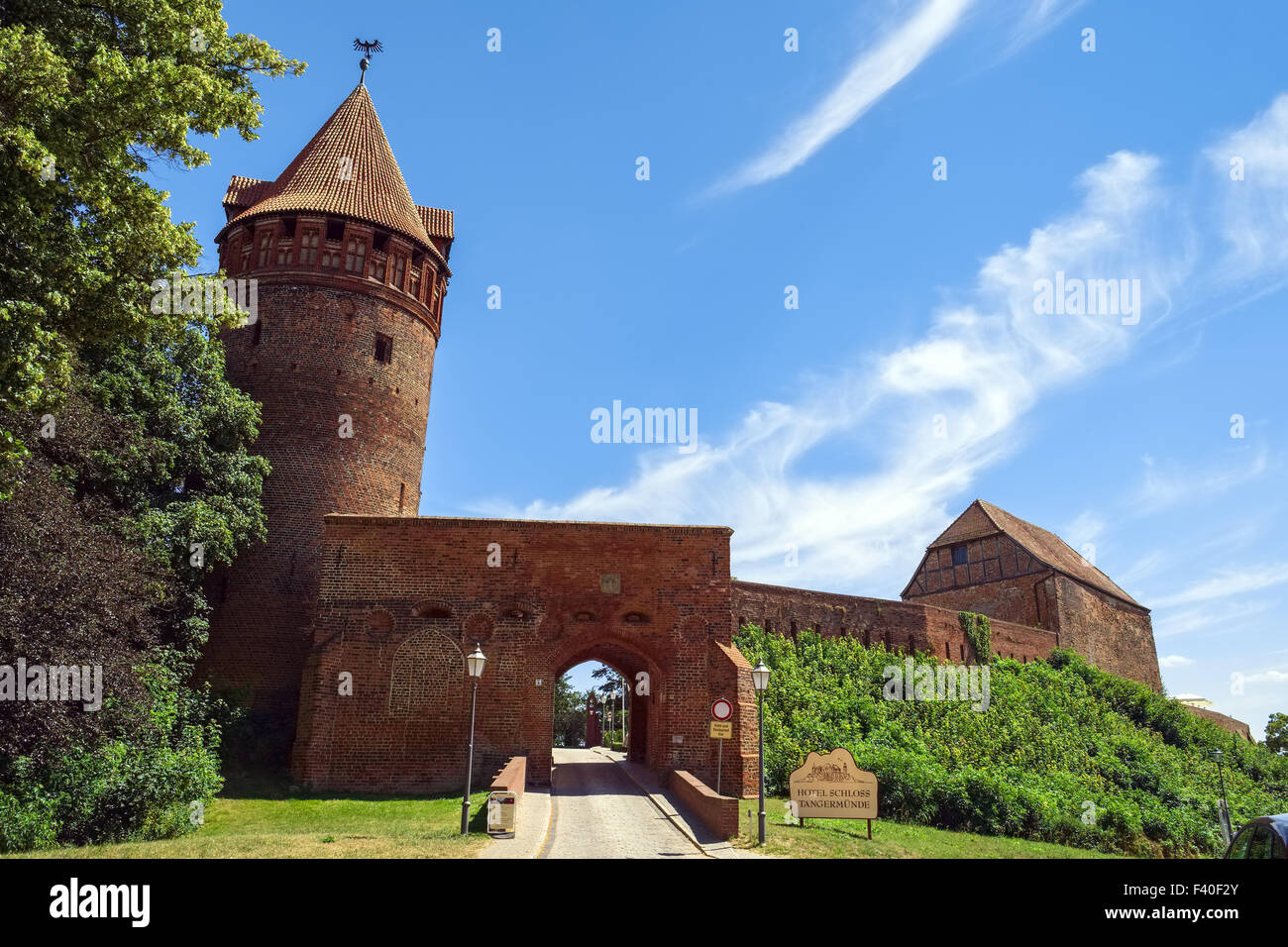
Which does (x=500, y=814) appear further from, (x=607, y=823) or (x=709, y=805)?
(x=709, y=805)

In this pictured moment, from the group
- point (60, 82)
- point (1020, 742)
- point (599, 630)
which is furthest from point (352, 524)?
point (1020, 742)

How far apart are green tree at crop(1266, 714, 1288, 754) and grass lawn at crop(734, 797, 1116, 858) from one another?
49580 mm

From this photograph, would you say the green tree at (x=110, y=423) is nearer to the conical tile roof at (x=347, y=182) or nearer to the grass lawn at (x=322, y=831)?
the grass lawn at (x=322, y=831)

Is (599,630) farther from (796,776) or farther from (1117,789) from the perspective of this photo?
(1117,789)

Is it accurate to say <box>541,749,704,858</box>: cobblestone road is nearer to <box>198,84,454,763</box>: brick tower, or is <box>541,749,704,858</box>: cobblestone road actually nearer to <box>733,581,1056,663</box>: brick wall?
<box>198,84,454,763</box>: brick tower

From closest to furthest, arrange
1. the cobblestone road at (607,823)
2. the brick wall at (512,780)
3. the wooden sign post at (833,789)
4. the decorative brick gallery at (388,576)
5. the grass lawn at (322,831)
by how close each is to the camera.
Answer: the grass lawn at (322,831) → the cobblestone road at (607,823) → the brick wall at (512,780) → the wooden sign post at (833,789) → the decorative brick gallery at (388,576)

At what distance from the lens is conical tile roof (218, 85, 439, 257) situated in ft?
77.6

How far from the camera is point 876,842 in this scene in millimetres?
14758

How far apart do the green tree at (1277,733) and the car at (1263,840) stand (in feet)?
202

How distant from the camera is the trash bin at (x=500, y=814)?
12648mm

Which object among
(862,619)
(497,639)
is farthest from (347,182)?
(862,619)

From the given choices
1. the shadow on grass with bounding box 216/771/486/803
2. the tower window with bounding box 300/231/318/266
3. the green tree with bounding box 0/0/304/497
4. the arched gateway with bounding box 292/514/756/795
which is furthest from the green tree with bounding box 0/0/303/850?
the tower window with bounding box 300/231/318/266

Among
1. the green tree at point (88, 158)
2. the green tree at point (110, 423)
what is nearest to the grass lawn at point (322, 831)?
the green tree at point (110, 423)
